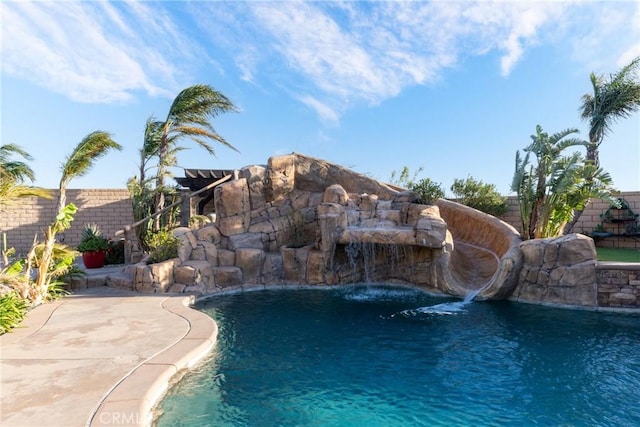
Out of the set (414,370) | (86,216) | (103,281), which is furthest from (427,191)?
(86,216)

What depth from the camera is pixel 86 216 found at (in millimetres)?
16672

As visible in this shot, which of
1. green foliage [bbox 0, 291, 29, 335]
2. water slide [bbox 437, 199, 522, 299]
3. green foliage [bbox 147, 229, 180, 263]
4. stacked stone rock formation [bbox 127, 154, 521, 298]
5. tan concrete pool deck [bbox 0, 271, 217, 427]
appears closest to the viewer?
tan concrete pool deck [bbox 0, 271, 217, 427]

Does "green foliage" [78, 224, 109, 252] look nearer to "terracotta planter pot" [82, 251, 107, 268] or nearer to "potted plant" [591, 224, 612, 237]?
"terracotta planter pot" [82, 251, 107, 268]

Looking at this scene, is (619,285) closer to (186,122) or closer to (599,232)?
→ (599,232)

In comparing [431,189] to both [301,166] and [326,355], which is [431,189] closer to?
[301,166]

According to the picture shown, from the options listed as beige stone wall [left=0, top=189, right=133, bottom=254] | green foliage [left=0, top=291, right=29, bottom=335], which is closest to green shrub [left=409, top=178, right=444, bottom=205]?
green foliage [left=0, top=291, right=29, bottom=335]

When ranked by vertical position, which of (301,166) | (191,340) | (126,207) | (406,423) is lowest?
(406,423)

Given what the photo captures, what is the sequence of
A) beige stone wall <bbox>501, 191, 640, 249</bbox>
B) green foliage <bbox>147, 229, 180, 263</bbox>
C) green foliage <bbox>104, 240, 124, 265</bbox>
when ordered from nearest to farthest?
green foliage <bbox>147, 229, 180, 263</bbox>
green foliage <bbox>104, 240, 124, 265</bbox>
beige stone wall <bbox>501, 191, 640, 249</bbox>

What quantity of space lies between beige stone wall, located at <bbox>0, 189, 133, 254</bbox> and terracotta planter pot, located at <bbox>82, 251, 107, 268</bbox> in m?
5.22

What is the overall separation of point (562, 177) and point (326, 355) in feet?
31.1

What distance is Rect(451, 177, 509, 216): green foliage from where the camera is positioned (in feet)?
54.0

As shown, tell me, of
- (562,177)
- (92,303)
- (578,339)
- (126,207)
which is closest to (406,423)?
(578,339)

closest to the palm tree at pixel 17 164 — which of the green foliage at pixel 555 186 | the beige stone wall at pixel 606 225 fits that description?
the green foliage at pixel 555 186

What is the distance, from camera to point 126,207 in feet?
55.6
